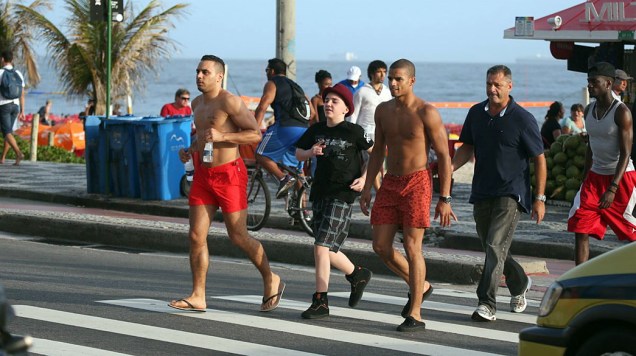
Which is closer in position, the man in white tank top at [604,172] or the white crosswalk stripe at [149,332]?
the white crosswalk stripe at [149,332]

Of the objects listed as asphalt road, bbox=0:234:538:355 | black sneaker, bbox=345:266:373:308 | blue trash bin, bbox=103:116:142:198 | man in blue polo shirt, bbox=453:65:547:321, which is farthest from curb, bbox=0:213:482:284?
blue trash bin, bbox=103:116:142:198

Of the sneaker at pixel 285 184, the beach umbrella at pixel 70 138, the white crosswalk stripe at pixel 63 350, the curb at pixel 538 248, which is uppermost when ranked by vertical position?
the sneaker at pixel 285 184

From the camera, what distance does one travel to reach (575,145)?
57.7 ft

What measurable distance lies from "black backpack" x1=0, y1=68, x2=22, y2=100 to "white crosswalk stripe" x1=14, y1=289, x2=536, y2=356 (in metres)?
13.1

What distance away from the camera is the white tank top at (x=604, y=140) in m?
10.8

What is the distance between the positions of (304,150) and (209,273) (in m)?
2.59

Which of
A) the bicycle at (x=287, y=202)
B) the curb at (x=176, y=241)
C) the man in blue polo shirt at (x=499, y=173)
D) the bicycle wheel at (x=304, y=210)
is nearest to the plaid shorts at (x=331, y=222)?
the man in blue polo shirt at (x=499, y=173)

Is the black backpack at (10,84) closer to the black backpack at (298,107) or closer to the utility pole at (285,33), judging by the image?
the utility pole at (285,33)

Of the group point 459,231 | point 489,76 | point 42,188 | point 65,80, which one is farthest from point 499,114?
point 65,80

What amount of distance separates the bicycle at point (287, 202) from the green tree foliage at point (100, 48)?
16157mm

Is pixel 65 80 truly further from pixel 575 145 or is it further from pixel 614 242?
pixel 614 242

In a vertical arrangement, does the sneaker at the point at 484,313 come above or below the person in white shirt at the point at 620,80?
below

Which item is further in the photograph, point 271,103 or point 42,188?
point 42,188

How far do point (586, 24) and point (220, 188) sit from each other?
9067 mm
